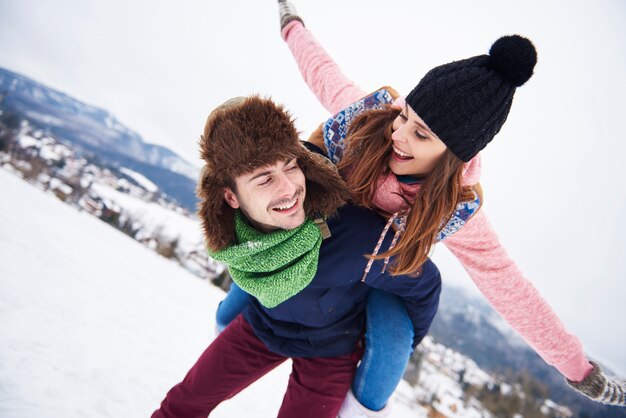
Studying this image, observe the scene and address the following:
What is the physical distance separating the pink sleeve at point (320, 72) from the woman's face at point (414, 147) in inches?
25.5

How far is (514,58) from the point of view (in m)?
1.20

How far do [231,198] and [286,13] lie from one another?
6.84 ft

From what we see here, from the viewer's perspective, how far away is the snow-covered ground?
214 cm

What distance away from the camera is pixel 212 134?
1.17 metres

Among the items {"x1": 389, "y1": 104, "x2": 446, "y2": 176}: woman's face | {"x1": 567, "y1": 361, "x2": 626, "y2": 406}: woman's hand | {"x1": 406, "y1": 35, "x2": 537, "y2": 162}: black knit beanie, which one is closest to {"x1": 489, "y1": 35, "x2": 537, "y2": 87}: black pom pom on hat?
{"x1": 406, "y1": 35, "x2": 537, "y2": 162}: black knit beanie

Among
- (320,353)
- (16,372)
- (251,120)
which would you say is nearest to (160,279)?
(16,372)

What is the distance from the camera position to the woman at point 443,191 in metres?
1.28

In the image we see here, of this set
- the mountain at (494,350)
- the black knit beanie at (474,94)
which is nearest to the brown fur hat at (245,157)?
the black knit beanie at (474,94)

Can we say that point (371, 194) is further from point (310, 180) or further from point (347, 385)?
point (347, 385)

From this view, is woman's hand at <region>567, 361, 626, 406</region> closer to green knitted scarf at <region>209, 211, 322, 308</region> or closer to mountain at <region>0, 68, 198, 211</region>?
green knitted scarf at <region>209, 211, 322, 308</region>

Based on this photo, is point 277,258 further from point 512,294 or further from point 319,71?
point 319,71

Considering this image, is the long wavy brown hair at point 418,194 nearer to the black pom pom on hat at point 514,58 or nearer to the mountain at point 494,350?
the black pom pom on hat at point 514,58

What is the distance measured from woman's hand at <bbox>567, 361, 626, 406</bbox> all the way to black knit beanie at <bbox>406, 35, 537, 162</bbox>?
4.45 ft

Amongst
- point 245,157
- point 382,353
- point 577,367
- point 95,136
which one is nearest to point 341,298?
point 382,353
